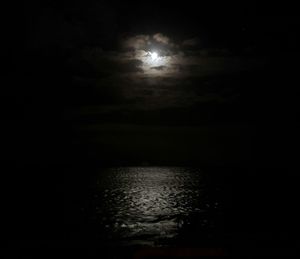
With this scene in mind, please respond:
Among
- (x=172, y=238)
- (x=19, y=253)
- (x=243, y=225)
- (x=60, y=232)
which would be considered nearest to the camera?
(x=19, y=253)

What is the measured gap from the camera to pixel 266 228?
46688 mm

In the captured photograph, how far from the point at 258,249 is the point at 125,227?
19044 millimetres

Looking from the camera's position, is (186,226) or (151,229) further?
(186,226)

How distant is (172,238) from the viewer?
132 ft

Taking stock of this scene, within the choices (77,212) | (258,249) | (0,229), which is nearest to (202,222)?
(258,249)

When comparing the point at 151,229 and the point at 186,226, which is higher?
the point at 186,226

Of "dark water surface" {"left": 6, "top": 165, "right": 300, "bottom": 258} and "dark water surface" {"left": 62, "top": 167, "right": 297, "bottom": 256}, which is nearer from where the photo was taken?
"dark water surface" {"left": 6, "top": 165, "right": 300, "bottom": 258}

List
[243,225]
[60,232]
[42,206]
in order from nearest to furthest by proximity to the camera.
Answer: [60,232] < [243,225] < [42,206]

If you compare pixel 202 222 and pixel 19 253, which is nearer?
pixel 19 253

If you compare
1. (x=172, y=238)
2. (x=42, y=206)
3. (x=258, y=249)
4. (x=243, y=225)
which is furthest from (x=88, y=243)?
(x=42, y=206)

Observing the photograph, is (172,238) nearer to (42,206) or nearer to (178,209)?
(178,209)

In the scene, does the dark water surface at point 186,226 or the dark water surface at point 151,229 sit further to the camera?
the dark water surface at point 186,226

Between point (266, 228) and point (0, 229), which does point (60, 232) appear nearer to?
point (0, 229)

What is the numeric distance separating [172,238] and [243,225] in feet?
45.9
